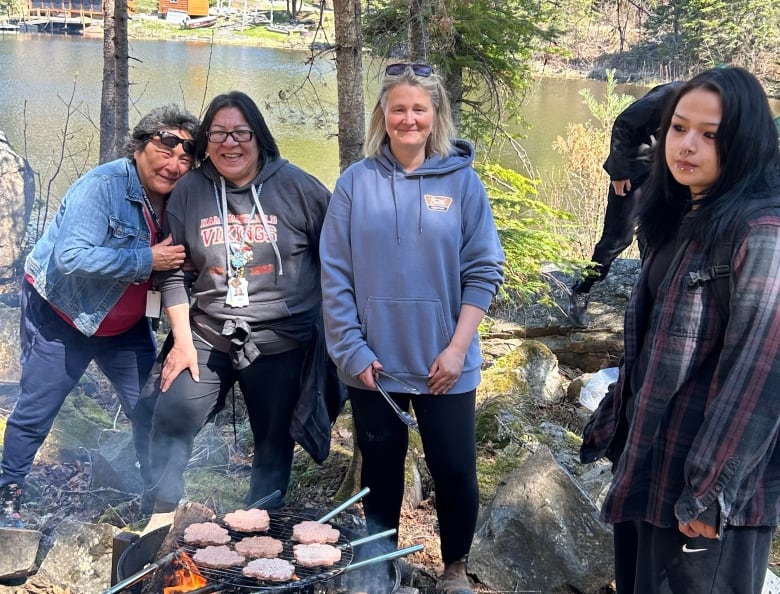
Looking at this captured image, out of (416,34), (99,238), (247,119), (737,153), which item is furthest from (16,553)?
(416,34)

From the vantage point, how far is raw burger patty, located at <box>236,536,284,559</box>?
2389mm

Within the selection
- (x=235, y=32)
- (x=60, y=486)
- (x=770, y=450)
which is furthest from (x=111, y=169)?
(x=235, y=32)

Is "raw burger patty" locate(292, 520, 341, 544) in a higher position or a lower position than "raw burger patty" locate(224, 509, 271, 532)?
lower

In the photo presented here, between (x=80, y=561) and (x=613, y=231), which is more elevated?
(x=613, y=231)

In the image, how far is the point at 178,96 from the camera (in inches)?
523

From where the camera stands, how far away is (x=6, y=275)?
677 cm

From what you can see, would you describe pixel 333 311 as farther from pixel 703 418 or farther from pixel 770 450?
pixel 770 450

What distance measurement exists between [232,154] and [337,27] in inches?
37.2

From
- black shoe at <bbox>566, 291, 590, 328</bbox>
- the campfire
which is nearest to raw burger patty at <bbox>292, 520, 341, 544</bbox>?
the campfire

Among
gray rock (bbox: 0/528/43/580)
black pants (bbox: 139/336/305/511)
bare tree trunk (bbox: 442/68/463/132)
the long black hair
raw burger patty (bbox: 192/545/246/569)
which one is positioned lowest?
gray rock (bbox: 0/528/43/580)

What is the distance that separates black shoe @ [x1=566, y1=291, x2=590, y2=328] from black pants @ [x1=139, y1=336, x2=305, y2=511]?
152 inches

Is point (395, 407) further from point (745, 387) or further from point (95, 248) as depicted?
point (95, 248)

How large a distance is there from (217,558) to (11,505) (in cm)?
152

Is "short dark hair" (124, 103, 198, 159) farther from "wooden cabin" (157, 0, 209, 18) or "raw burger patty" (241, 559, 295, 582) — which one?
"wooden cabin" (157, 0, 209, 18)
